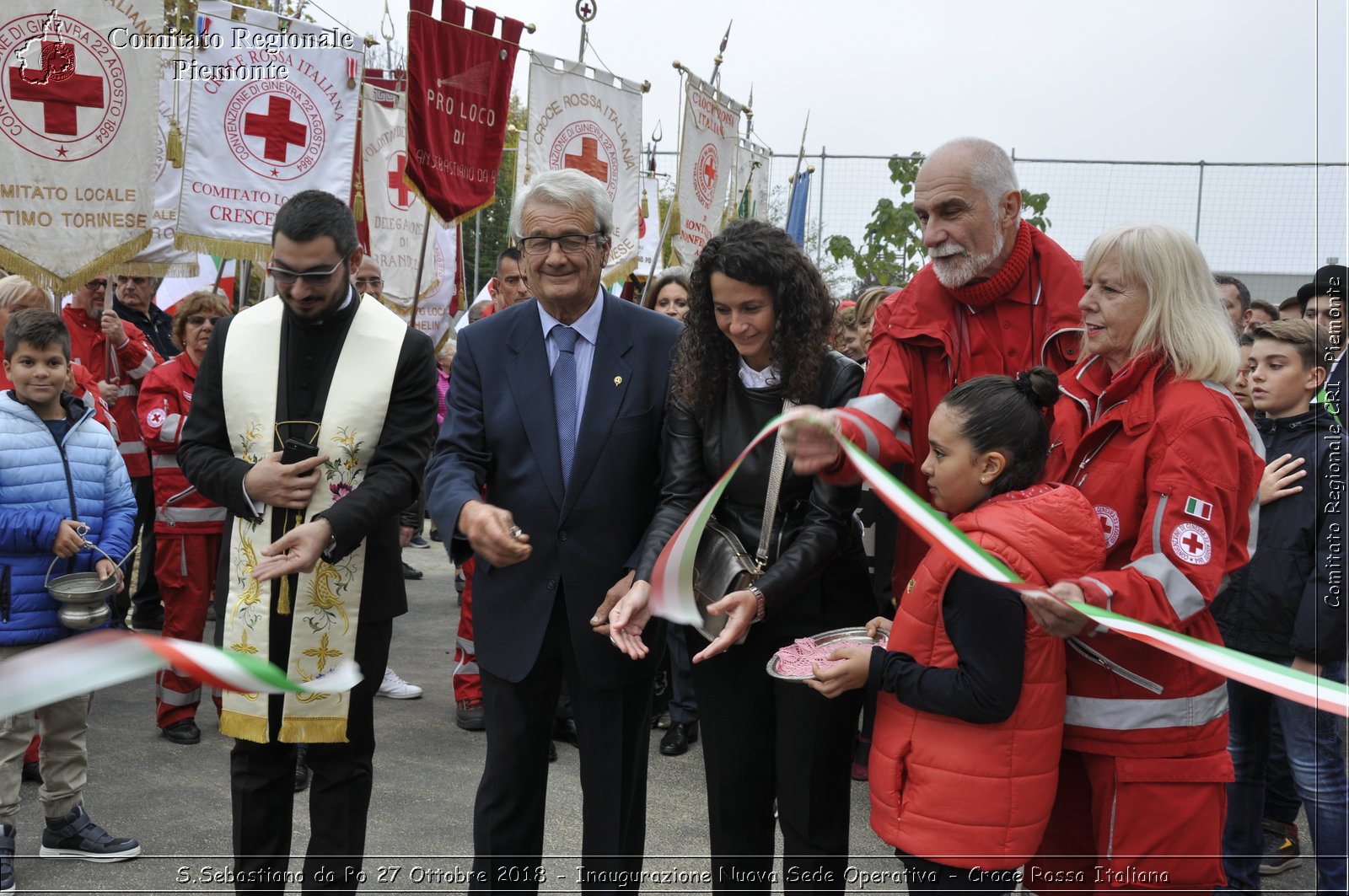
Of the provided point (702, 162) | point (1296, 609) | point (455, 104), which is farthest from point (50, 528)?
point (702, 162)

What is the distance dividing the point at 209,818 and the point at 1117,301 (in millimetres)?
3833

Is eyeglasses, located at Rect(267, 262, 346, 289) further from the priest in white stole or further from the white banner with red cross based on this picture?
the white banner with red cross

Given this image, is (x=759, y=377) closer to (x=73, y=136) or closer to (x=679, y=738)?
(x=679, y=738)

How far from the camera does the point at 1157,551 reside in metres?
2.21

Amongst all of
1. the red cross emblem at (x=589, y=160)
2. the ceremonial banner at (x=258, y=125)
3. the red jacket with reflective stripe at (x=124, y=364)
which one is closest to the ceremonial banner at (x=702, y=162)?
the red cross emblem at (x=589, y=160)

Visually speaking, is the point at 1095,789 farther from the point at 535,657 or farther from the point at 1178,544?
the point at 535,657

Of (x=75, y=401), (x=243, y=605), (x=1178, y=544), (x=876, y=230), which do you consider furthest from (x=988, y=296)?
(x=876, y=230)

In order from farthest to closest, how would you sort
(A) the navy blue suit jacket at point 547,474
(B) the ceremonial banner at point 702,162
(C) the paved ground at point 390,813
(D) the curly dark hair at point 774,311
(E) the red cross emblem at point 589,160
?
1. (B) the ceremonial banner at point 702,162
2. (E) the red cross emblem at point 589,160
3. (C) the paved ground at point 390,813
4. (A) the navy blue suit jacket at point 547,474
5. (D) the curly dark hair at point 774,311

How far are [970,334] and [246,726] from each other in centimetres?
240

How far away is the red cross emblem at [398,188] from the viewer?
880 cm

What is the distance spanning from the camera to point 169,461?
5441 millimetres

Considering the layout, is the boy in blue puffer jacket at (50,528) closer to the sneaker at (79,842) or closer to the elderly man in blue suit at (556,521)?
the sneaker at (79,842)

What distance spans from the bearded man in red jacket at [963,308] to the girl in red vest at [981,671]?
40 cm

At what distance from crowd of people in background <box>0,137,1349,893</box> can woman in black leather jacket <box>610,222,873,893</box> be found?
0.03ft
